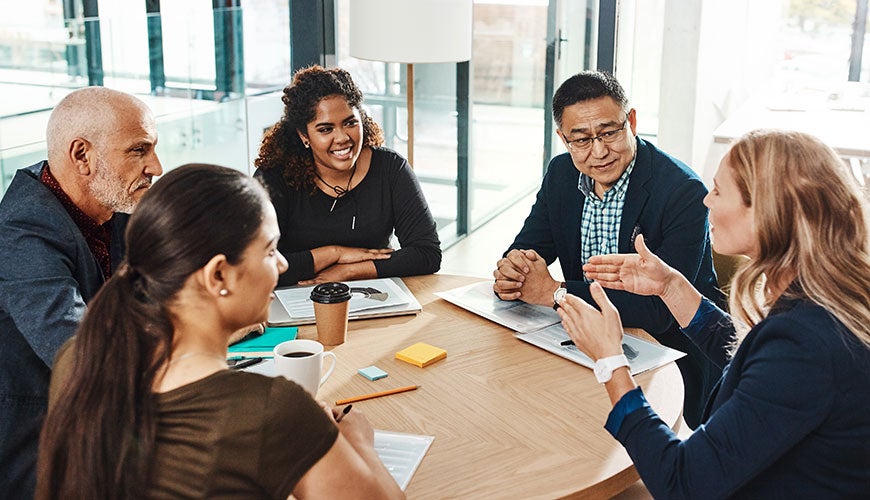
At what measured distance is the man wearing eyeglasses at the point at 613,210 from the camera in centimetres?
233

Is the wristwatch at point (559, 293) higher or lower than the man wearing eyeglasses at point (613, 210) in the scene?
lower

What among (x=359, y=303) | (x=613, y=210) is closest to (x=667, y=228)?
Result: (x=613, y=210)

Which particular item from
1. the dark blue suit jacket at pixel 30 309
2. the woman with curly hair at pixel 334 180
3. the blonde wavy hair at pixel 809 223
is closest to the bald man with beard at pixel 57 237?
the dark blue suit jacket at pixel 30 309

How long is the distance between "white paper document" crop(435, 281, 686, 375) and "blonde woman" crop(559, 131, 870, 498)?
292 millimetres

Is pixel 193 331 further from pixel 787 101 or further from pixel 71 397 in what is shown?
pixel 787 101

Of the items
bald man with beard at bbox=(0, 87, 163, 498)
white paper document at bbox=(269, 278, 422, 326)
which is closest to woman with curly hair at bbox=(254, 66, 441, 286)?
white paper document at bbox=(269, 278, 422, 326)

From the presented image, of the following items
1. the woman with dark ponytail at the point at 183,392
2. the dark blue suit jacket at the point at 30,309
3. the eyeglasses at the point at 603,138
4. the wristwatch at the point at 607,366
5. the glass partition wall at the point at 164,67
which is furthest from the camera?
the glass partition wall at the point at 164,67

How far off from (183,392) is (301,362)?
20.9 inches

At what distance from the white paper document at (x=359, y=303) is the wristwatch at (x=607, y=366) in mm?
740

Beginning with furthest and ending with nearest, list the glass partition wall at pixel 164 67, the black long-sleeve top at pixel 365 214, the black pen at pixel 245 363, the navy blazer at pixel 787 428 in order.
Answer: the black long-sleeve top at pixel 365 214 < the glass partition wall at pixel 164 67 < the black pen at pixel 245 363 < the navy blazer at pixel 787 428

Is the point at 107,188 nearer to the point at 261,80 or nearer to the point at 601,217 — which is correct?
the point at 601,217

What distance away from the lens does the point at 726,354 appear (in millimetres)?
1906

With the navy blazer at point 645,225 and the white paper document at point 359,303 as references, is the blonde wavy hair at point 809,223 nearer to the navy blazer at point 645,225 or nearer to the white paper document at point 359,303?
the navy blazer at point 645,225

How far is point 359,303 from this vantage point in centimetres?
228
